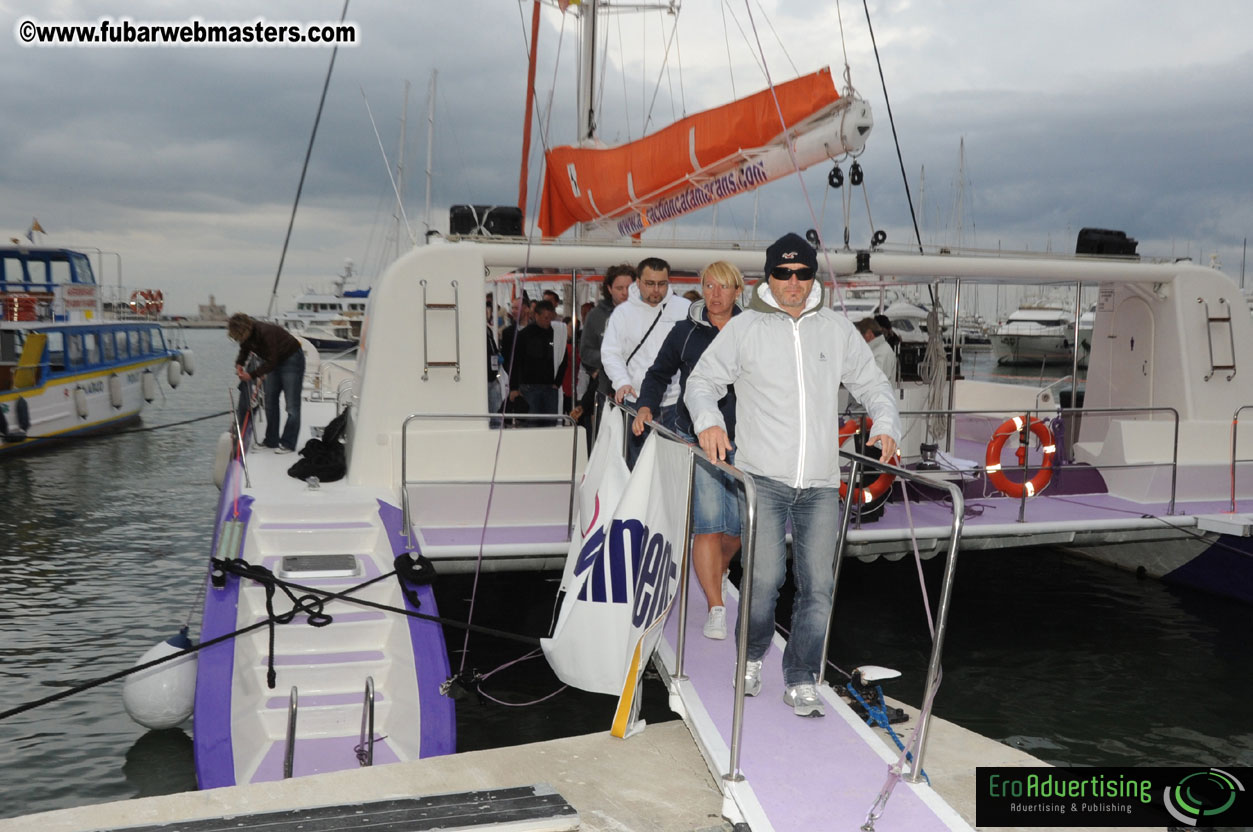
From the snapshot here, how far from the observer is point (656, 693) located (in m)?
7.17

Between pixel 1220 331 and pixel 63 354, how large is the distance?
69.7 feet

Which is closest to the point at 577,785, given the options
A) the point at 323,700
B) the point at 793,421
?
the point at 793,421

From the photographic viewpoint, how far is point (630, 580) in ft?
13.7

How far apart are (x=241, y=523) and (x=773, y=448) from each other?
3.66m


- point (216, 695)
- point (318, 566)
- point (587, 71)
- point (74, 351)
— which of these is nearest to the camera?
point (216, 695)

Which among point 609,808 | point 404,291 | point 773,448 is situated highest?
point 404,291

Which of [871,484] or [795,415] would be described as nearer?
[795,415]

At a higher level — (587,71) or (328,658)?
(587,71)

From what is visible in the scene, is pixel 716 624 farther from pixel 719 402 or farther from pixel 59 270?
pixel 59 270

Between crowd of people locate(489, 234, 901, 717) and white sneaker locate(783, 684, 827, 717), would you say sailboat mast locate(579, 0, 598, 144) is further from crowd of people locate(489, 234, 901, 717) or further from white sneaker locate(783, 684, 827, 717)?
white sneaker locate(783, 684, 827, 717)

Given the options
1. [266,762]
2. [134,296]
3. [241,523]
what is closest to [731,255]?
[241,523]

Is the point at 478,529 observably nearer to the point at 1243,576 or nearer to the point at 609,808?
the point at 609,808

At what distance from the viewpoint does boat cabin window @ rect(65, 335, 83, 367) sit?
21.4 meters

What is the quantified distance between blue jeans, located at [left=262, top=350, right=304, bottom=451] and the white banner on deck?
510 centimetres
